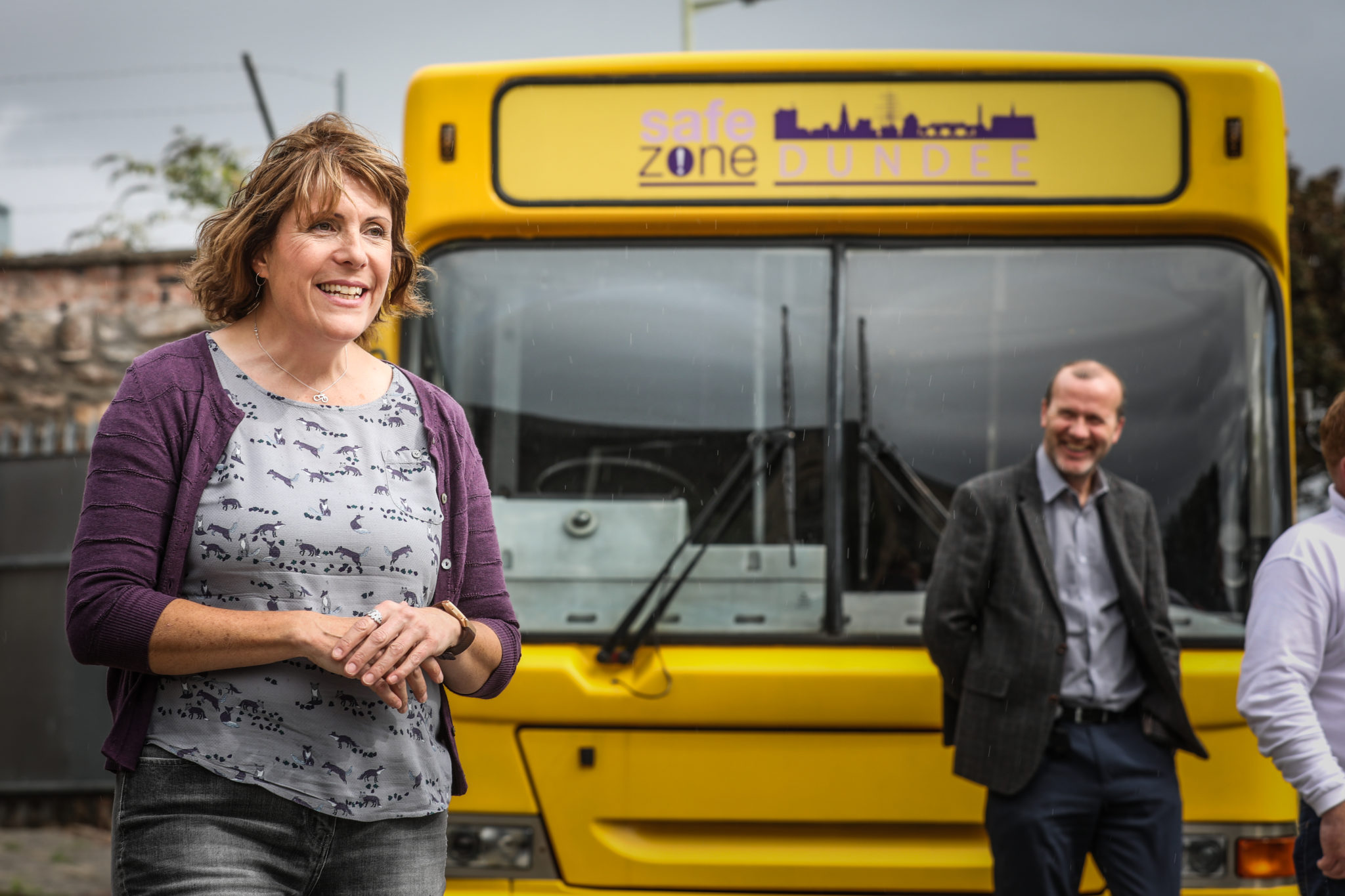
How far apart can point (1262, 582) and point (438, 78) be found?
2.36 metres

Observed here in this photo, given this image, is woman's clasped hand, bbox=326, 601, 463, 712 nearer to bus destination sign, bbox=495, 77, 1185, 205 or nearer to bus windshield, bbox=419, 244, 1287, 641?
bus windshield, bbox=419, 244, 1287, 641

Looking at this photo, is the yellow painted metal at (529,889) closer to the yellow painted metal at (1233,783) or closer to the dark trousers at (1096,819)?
the yellow painted metal at (1233,783)

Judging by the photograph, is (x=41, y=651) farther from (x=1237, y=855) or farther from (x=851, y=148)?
(x=1237, y=855)

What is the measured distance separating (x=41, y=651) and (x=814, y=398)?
5802 millimetres

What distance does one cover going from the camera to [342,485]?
71.9 inches

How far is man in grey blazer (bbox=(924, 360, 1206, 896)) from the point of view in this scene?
9.95 feet

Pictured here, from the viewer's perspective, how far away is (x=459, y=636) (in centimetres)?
188

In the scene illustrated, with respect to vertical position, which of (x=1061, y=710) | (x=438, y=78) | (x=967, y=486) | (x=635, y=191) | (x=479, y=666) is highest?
(x=438, y=78)

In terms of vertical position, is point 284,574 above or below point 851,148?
below

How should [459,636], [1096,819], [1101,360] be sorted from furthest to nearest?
[1101,360], [1096,819], [459,636]

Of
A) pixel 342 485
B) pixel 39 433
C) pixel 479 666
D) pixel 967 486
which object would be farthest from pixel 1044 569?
pixel 39 433

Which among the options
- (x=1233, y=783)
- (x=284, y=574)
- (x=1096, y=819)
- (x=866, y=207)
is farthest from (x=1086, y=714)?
(x=284, y=574)

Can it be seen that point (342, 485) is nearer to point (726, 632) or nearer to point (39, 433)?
point (726, 632)

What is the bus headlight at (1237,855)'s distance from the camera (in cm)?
323
